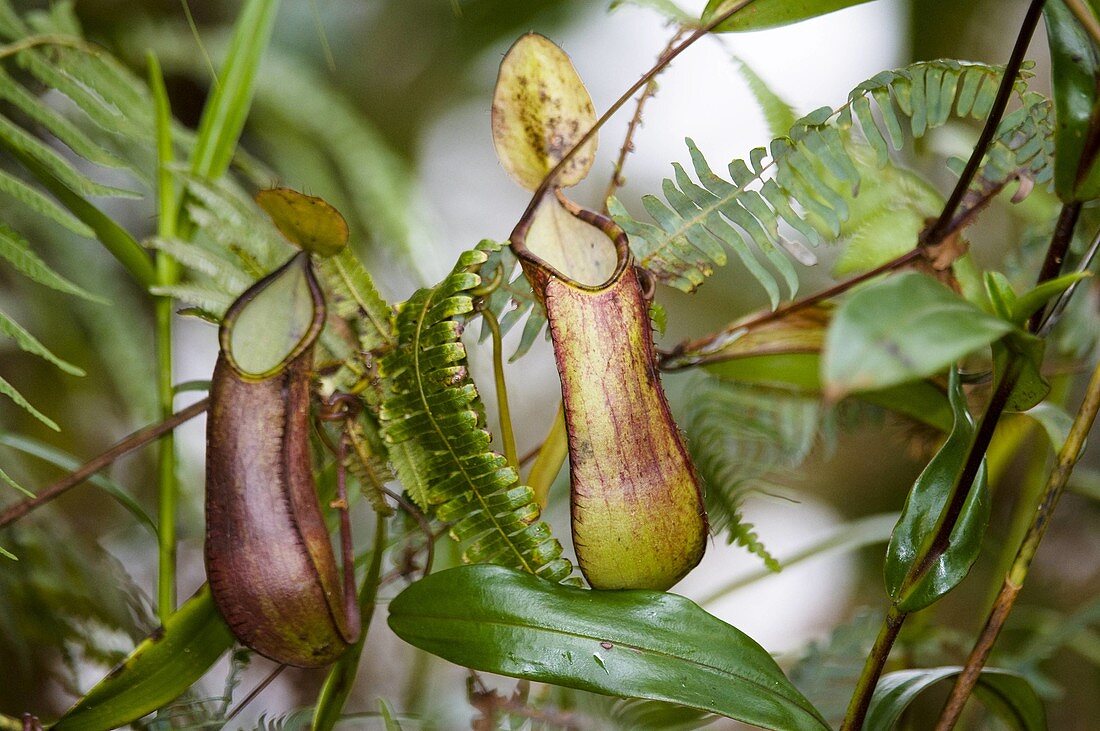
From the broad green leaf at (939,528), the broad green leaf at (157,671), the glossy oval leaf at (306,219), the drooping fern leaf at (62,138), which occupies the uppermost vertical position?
the drooping fern leaf at (62,138)

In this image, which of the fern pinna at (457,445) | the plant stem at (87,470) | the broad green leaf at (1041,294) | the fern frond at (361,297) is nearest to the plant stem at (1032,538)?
the broad green leaf at (1041,294)

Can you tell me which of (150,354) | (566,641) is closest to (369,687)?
(150,354)

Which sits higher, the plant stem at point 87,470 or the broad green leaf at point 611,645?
the plant stem at point 87,470

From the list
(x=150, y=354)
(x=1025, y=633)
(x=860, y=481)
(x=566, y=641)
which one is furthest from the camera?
(x=860, y=481)

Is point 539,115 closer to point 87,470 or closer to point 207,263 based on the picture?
point 207,263

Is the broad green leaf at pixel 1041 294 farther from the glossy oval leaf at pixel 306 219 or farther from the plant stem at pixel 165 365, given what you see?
the plant stem at pixel 165 365

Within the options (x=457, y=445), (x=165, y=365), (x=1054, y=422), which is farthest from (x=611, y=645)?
(x=165, y=365)

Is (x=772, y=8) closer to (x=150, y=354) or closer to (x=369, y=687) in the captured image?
(x=150, y=354)
